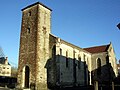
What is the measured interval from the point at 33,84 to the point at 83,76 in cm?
1490

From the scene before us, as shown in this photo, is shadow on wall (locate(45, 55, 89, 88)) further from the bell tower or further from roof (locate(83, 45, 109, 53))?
roof (locate(83, 45, 109, 53))

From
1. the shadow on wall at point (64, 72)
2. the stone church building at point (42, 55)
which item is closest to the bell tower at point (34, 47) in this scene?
the stone church building at point (42, 55)

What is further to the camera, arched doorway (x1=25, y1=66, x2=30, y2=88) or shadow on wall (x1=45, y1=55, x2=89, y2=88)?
arched doorway (x1=25, y1=66, x2=30, y2=88)

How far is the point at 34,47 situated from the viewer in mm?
31422

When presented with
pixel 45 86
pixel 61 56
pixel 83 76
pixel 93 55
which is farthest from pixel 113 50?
pixel 45 86

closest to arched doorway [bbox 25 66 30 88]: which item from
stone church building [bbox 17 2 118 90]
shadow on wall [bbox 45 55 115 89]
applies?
stone church building [bbox 17 2 118 90]

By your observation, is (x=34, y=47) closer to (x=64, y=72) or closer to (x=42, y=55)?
(x=42, y=55)

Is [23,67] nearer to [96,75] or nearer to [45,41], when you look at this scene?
[45,41]

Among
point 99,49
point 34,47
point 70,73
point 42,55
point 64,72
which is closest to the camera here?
point 34,47

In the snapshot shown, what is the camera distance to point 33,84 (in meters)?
29.5

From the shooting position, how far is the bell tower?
3038cm

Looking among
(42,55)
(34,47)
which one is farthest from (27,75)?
(34,47)

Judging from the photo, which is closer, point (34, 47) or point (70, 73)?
point (34, 47)

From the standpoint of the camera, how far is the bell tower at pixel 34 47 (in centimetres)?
3038
